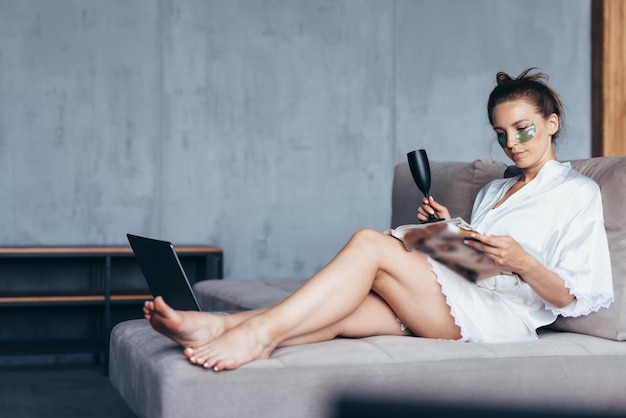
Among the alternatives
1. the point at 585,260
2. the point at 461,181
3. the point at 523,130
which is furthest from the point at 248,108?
the point at 585,260

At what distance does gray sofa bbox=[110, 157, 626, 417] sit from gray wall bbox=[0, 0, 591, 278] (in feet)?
8.19

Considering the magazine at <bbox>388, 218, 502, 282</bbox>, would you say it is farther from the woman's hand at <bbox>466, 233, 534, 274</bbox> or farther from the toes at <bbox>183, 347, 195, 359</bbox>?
the toes at <bbox>183, 347, 195, 359</bbox>

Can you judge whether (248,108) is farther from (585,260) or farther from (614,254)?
(585,260)

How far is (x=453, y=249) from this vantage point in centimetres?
205

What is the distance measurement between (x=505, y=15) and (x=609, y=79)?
90 cm

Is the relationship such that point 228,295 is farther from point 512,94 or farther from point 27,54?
point 27,54

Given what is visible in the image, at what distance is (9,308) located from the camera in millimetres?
4957

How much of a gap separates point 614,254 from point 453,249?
0.84 m

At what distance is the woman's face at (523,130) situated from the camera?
8.59 ft

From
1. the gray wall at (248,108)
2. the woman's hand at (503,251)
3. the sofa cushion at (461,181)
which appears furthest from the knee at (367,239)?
the gray wall at (248,108)

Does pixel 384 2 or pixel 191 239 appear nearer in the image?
pixel 191 239

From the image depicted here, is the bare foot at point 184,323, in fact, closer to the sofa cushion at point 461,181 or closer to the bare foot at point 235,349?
the bare foot at point 235,349

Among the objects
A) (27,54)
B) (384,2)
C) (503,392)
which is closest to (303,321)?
(503,392)

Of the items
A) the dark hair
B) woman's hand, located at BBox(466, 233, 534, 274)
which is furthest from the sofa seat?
the dark hair
